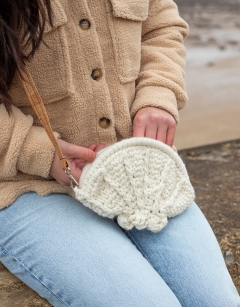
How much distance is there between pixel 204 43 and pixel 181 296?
4814mm

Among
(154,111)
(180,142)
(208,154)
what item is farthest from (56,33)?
(180,142)

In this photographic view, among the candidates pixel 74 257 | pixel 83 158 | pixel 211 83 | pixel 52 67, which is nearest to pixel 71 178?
pixel 83 158

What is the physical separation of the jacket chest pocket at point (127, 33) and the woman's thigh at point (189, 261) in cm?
42

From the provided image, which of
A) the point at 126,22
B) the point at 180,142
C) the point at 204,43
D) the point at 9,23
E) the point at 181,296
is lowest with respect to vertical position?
the point at 204,43

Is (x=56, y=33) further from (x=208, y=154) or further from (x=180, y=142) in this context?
(x=180, y=142)

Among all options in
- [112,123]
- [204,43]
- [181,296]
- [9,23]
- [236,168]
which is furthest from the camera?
[204,43]

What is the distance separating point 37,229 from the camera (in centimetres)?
135

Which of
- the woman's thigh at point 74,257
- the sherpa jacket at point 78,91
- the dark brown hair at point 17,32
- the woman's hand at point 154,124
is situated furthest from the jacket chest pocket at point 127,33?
the woman's thigh at point 74,257

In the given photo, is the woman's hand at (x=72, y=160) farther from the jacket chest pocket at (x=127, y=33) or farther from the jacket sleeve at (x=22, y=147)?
the jacket chest pocket at (x=127, y=33)

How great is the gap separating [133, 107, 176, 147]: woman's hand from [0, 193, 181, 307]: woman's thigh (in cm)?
26

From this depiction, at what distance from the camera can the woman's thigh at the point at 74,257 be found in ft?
4.11

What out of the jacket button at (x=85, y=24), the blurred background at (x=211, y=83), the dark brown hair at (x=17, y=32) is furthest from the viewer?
the blurred background at (x=211, y=83)

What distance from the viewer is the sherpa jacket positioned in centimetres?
139

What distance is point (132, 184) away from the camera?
4.48 ft
